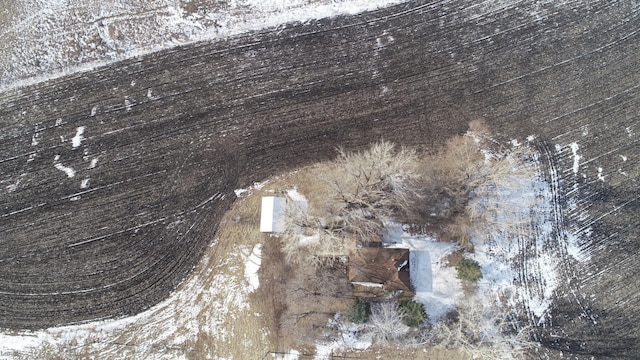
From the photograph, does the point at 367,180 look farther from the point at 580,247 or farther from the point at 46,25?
the point at 46,25

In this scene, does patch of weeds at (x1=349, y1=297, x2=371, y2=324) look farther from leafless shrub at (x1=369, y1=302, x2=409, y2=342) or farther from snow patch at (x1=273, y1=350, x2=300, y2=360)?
snow patch at (x1=273, y1=350, x2=300, y2=360)

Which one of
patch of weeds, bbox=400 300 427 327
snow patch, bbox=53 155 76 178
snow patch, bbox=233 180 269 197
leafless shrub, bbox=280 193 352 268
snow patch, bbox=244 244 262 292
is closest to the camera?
patch of weeds, bbox=400 300 427 327

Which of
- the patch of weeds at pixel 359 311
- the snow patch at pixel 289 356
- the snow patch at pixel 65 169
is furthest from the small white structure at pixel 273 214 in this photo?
the snow patch at pixel 65 169

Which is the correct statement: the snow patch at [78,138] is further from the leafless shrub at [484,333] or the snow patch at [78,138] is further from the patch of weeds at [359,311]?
the leafless shrub at [484,333]

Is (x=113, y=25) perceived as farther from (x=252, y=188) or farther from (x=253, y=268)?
(x=253, y=268)

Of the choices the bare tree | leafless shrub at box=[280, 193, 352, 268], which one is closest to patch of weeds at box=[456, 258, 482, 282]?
the bare tree

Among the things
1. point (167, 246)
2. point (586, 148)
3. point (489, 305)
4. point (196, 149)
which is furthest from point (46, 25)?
point (586, 148)
